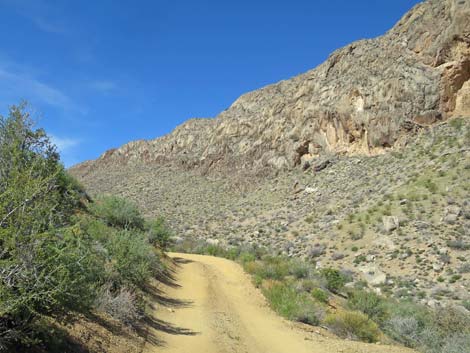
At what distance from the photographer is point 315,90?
5472 centimetres

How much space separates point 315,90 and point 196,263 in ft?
128

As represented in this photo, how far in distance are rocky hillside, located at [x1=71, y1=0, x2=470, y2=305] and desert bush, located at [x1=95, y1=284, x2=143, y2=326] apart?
14.1 meters

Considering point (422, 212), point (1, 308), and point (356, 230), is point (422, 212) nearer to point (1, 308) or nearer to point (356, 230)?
point (356, 230)

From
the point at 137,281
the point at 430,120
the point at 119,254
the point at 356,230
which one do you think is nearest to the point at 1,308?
the point at 119,254

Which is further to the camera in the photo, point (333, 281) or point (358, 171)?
point (358, 171)

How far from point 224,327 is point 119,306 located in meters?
3.05

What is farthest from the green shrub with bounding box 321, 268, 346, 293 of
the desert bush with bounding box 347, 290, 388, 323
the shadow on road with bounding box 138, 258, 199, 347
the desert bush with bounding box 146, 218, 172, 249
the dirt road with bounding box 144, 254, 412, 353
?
the desert bush with bounding box 146, 218, 172, 249

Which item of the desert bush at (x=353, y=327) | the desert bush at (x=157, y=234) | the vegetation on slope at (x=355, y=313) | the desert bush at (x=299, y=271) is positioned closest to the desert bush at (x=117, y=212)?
the desert bush at (x=157, y=234)

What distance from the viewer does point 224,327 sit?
35.4 feet

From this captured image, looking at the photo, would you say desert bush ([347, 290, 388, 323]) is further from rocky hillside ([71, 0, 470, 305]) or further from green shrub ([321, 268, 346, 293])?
rocky hillside ([71, 0, 470, 305])

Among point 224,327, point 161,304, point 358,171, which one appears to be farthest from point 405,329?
point 358,171

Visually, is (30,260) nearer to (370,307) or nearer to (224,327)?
(224,327)

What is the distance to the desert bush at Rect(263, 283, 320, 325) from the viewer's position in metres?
12.8

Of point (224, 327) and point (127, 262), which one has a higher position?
point (127, 262)
